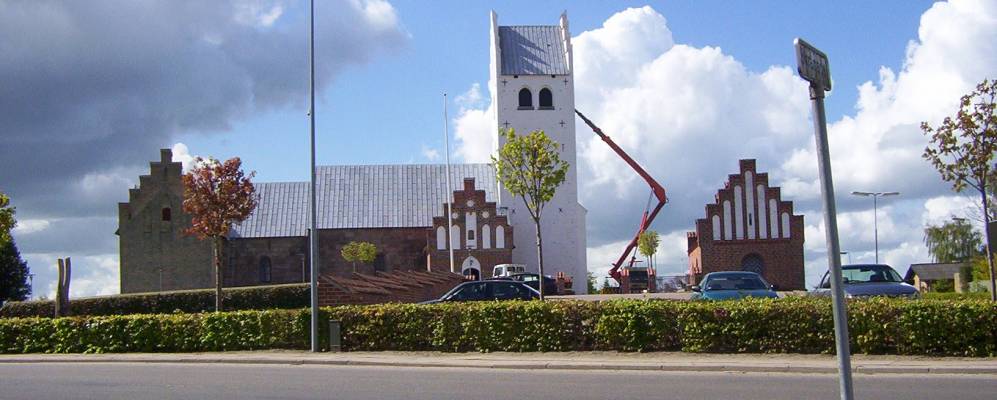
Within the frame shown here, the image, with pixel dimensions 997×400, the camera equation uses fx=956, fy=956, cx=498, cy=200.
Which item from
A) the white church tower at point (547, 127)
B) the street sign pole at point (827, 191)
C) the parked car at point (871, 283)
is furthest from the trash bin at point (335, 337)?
the white church tower at point (547, 127)

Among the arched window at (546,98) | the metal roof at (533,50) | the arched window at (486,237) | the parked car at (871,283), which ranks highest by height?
the metal roof at (533,50)

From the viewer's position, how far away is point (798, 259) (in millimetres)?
56062

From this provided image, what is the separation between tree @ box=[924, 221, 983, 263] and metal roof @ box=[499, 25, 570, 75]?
3665cm

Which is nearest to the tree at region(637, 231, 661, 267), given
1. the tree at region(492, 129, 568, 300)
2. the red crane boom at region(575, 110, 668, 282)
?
the red crane boom at region(575, 110, 668, 282)

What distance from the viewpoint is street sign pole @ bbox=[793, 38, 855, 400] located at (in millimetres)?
5953

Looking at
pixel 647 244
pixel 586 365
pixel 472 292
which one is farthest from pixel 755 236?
pixel 586 365

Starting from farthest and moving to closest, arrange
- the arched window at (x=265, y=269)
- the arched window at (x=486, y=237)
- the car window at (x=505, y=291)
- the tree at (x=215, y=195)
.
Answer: the arched window at (x=265, y=269)
the arched window at (x=486, y=237)
the tree at (x=215, y=195)
the car window at (x=505, y=291)

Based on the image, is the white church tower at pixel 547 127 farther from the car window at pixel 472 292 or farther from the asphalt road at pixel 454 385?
the asphalt road at pixel 454 385

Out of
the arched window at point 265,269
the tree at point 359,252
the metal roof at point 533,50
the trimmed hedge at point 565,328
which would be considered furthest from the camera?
the metal roof at point 533,50

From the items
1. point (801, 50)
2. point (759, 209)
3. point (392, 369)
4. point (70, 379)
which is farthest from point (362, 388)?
point (759, 209)

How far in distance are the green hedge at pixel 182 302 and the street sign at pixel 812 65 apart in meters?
35.0

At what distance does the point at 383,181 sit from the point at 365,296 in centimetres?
4185

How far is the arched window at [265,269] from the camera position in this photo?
6456cm

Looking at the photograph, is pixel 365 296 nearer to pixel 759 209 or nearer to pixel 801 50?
pixel 801 50
